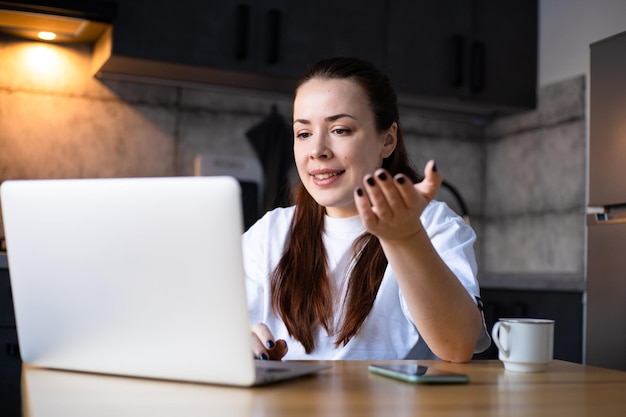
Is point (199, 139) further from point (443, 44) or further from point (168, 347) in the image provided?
point (168, 347)

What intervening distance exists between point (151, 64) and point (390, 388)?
92.6 inches

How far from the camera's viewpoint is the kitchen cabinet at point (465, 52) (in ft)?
11.5

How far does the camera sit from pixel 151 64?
10.2 feet

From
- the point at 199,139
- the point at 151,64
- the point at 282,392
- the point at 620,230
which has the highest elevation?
the point at 151,64

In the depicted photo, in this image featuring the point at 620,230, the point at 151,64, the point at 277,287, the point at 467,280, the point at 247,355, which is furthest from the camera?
the point at 151,64

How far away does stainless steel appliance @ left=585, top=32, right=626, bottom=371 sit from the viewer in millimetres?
2465

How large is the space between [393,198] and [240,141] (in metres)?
2.45

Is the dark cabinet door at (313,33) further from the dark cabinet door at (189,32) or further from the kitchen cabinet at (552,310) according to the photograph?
the kitchen cabinet at (552,310)

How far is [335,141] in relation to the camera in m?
1.74

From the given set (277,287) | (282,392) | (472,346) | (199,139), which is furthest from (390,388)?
(199,139)

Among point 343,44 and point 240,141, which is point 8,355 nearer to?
point 240,141

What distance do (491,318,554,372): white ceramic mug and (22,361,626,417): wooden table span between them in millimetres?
66

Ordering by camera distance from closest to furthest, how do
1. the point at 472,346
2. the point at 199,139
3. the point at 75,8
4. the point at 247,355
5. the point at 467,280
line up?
the point at 247,355 → the point at 472,346 → the point at 467,280 → the point at 75,8 → the point at 199,139

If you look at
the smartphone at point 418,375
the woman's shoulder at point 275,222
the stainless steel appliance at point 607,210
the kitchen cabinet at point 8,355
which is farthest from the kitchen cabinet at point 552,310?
the smartphone at point 418,375
